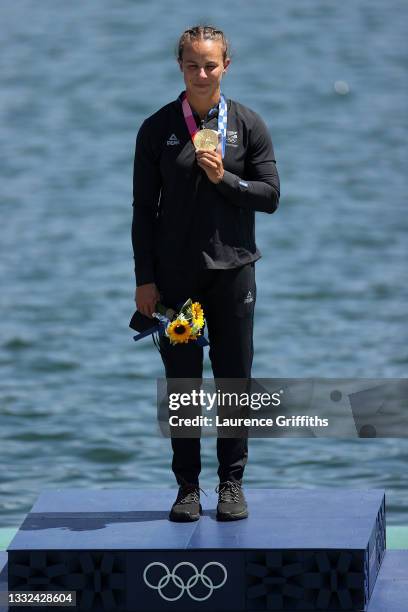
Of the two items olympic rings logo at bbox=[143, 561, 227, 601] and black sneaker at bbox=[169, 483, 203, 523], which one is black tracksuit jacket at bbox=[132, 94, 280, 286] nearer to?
black sneaker at bbox=[169, 483, 203, 523]

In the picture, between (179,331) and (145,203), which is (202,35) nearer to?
(145,203)

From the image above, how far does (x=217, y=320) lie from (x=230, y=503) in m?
0.61

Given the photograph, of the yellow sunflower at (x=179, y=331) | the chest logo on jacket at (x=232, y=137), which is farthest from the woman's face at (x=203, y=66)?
the yellow sunflower at (x=179, y=331)

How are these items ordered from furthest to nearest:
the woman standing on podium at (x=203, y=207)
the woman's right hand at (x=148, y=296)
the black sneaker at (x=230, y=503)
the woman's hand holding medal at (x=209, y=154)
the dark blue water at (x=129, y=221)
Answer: the dark blue water at (x=129, y=221) → the black sneaker at (x=230, y=503) → the woman's right hand at (x=148, y=296) → the woman standing on podium at (x=203, y=207) → the woman's hand holding medal at (x=209, y=154)

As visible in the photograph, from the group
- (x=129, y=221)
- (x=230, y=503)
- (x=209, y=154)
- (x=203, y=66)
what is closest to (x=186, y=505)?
(x=230, y=503)

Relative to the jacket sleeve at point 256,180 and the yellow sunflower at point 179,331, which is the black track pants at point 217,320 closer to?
the yellow sunflower at point 179,331

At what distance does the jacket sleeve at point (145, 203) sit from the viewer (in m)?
6.05

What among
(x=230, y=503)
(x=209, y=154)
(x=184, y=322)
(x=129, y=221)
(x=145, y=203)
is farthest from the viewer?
(x=129, y=221)

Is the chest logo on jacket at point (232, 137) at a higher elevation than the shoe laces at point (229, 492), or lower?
higher

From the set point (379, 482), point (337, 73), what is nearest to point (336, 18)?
point (337, 73)

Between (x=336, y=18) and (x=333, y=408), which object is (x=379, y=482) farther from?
(x=336, y=18)

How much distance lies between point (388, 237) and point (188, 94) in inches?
391

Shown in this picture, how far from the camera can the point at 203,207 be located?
6.00 metres

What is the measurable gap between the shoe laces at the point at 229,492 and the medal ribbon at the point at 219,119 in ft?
3.58
